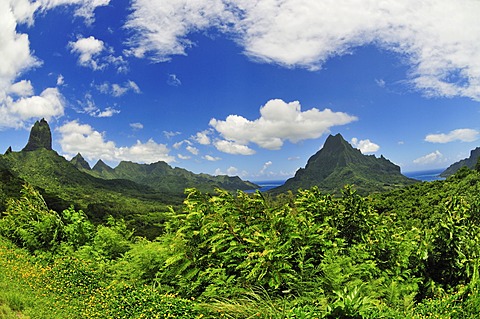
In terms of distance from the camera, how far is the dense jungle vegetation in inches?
218

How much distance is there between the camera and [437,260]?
7.27m

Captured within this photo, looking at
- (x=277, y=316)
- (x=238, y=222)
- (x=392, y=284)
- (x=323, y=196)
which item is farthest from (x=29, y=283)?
(x=392, y=284)

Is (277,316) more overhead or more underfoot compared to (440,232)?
more underfoot

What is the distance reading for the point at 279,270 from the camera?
587 cm

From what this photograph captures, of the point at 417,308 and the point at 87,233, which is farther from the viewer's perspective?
the point at 87,233

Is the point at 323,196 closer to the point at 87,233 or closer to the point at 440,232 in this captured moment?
the point at 440,232

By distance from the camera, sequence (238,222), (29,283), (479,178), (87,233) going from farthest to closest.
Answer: (479,178) → (87,233) → (29,283) → (238,222)

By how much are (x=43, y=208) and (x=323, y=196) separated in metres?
14.0

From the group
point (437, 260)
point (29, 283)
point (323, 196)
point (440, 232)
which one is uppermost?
point (323, 196)

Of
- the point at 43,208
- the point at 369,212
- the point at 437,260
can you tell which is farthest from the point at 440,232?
the point at 43,208

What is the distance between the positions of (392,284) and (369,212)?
1954 mm

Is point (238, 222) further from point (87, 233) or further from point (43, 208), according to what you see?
point (43, 208)

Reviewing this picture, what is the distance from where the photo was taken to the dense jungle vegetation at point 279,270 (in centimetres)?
554

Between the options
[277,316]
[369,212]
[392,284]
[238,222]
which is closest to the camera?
[277,316]
